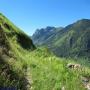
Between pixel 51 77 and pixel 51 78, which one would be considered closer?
pixel 51 78

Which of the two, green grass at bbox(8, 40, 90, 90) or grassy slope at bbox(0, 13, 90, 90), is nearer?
grassy slope at bbox(0, 13, 90, 90)

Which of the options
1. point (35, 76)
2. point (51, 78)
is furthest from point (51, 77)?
point (35, 76)

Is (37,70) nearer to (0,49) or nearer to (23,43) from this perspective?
(0,49)

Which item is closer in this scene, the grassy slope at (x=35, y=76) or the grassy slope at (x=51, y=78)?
the grassy slope at (x=35, y=76)

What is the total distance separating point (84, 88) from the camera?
12.7 m

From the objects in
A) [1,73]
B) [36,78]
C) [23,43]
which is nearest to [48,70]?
[36,78]

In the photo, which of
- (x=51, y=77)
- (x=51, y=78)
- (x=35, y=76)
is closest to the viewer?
(x=51, y=78)

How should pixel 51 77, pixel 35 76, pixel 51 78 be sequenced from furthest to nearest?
pixel 35 76
pixel 51 77
pixel 51 78

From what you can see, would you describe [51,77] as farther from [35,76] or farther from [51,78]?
[35,76]

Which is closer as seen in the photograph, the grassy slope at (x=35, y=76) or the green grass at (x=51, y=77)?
the grassy slope at (x=35, y=76)

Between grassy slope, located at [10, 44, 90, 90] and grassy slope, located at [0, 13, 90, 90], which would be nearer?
grassy slope, located at [0, 13, 90, 90]

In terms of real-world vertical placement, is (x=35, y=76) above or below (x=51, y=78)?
above

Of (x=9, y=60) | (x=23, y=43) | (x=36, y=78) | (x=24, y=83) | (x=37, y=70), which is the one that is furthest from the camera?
(x=23, y=43)

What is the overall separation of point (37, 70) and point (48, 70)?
1.81 feet
